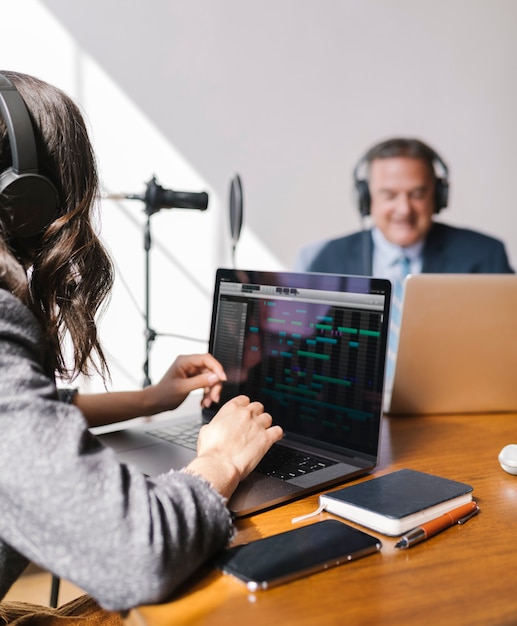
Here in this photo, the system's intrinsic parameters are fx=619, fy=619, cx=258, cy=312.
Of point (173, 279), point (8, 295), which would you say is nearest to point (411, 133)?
point (173, 279)

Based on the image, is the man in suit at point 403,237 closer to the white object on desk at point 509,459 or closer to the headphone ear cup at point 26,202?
the white object on desk at point 509,459

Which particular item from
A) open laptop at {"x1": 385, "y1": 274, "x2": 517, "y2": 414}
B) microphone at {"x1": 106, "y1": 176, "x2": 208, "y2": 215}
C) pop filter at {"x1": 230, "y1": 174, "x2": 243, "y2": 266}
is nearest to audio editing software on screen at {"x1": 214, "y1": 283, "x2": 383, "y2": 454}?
open laptop at {"x1": 385, "y1": 274, "x2": 517, "y2": 414}

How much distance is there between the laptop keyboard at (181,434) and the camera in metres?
1.07

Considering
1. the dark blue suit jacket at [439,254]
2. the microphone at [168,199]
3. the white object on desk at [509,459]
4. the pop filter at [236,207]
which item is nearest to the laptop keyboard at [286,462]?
the white object on desk at [509,459]

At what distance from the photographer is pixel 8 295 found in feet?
2.02

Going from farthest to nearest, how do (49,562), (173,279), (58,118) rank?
(173,279)
(58,118)
(49,562)

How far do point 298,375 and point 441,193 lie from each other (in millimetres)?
1567

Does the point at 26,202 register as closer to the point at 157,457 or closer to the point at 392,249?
the point at 157,457

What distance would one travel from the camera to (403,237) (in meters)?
2.51

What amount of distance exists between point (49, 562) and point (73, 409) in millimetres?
141

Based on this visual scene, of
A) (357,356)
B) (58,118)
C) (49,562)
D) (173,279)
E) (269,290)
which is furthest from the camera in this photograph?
(173,279)

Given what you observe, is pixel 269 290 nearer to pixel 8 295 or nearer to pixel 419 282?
pixel 419 282

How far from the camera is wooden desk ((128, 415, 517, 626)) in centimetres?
56

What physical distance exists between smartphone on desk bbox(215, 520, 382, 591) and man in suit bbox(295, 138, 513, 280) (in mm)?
1867
